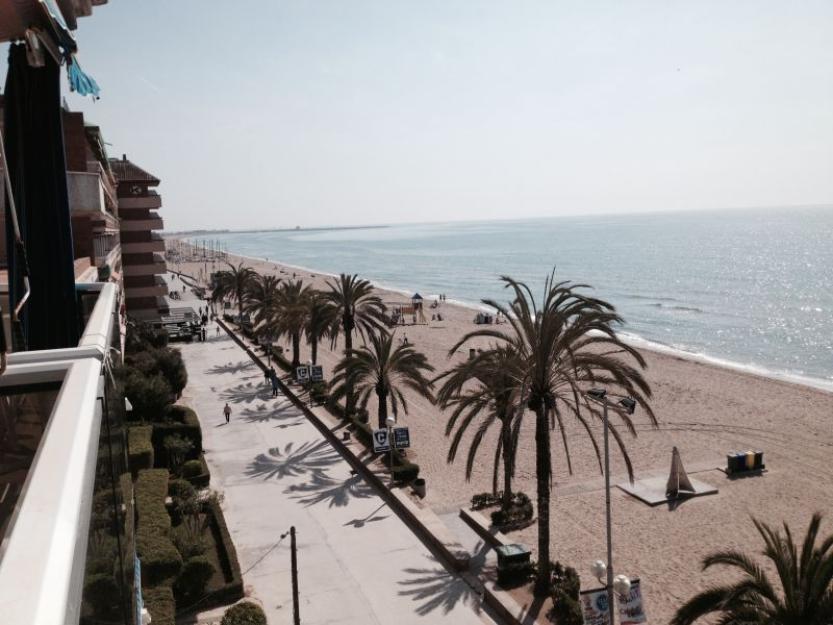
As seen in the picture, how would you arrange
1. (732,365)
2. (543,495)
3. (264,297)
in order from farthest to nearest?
(732,365) → (264,297) → (543,495)

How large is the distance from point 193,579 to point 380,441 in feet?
25.3

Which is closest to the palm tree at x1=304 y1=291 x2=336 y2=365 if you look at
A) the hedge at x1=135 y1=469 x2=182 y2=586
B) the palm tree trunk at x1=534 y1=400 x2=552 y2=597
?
the hedge at x1=135 y1=469 x2=182 y2=586

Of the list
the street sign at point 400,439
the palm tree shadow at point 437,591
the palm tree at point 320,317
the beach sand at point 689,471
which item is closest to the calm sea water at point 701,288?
the beach sand at point 689,471

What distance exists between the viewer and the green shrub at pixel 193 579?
14828 mm

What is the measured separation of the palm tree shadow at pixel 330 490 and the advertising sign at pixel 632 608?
31.7 ft

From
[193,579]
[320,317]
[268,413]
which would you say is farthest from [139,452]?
[320,317]

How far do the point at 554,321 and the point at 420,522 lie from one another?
24.1ft

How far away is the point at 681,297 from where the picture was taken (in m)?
96.8

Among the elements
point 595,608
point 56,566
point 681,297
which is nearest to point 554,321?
point 595,608

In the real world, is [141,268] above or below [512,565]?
above

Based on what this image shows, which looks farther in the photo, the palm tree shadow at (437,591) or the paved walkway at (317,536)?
the palm tree shadow at (437,591)

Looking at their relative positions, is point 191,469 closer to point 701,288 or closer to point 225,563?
point 225,563

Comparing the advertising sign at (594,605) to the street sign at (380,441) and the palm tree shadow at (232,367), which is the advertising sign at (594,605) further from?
the palm tree shadow at (232,367)

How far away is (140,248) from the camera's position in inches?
2003
